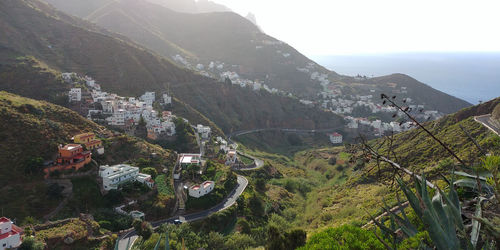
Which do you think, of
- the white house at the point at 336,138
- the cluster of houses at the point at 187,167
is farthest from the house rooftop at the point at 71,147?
the white house at the point at 336,138

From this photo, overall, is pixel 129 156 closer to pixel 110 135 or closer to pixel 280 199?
pixel 110 135

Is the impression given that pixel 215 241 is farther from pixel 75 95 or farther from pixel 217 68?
pixel 217 68

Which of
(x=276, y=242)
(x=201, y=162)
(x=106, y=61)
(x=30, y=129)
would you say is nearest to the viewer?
(x=276, y=242)

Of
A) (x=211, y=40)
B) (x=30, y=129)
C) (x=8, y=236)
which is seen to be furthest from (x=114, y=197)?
(x=211, y=40)

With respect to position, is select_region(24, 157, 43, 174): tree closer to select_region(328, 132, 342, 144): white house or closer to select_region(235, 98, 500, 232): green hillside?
select_region(235, 98, 500, 232): green hillside

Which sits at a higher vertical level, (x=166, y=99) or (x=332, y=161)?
(x=166, y=99)

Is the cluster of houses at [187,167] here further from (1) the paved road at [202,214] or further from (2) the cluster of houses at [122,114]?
(2) the cluster of houses at [122,114]
